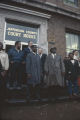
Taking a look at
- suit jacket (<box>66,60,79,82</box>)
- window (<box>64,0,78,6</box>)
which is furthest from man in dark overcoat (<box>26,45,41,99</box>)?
window (<box>64,0,78,6</box>)

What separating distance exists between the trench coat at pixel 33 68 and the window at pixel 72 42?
354cm

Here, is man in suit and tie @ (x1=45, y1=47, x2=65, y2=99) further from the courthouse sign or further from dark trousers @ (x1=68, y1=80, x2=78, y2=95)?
the courthouse sign

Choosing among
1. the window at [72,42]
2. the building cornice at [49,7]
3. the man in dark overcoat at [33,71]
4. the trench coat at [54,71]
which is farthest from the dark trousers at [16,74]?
the window at [72,42]

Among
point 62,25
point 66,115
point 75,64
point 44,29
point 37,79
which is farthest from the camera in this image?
point 62,25

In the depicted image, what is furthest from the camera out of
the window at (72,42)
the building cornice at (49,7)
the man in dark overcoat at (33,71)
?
the window at (72,42)

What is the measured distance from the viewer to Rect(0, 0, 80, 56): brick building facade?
6578 mm

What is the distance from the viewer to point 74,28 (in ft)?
27.8

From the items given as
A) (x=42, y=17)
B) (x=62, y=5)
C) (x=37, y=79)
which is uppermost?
(x=62, y=5)

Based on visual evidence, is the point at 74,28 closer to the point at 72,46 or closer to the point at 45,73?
the point at 72,46

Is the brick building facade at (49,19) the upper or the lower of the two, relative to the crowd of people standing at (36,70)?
upper

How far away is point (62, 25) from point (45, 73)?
3.55 meters

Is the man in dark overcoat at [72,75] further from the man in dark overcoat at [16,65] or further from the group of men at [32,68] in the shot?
the man in dark overcoat at [16,65]

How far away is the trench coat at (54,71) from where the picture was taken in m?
5.38

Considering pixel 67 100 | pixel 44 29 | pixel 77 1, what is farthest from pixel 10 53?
pixel 77 1
